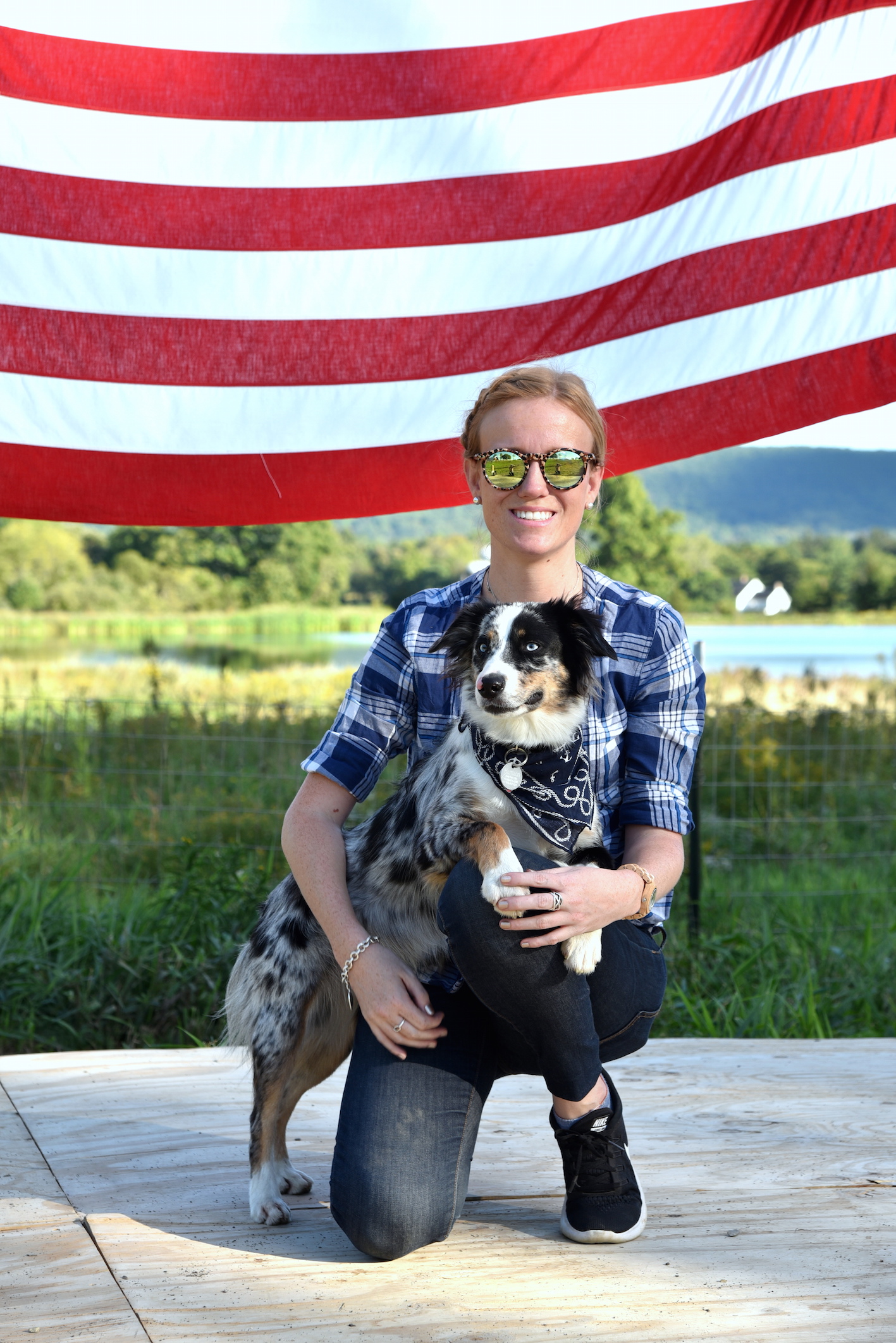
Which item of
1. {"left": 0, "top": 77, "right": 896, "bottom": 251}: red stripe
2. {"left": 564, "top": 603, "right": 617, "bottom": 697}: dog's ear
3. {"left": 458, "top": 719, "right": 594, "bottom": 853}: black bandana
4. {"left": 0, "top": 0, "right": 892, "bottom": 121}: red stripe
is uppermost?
{"left": 0, "top": 0, "right": 892, "bottom": 121}: red stripe

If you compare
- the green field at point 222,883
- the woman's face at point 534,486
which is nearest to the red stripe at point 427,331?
the woman's face at point 534,486

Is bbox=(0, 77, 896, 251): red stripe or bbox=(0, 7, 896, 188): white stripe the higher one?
bbox=(0, 7, 896, 188): white stripe

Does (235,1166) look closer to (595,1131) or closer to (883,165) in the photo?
(595,1131)

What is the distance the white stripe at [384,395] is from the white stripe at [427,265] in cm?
21

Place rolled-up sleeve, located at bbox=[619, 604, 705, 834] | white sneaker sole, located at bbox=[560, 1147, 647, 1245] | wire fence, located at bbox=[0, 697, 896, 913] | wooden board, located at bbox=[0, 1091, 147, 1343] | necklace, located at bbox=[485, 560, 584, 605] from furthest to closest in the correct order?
wire fence, located at bbox=[0, 697, 896, 913], necklace, located at bbox=[485, 560, 584, 605], rolled-up sleeve, located at bbox=[619, 604, 705, 834], white sneaker sole, located at bbox=[560, 1147, 647, 1245], wooden board, located at bbox=[0, 1091, 147, 1343]

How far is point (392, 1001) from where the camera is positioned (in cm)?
206

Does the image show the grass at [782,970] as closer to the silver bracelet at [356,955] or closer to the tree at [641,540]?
the silver bracelet at [356,955]

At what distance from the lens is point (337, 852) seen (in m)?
2.25

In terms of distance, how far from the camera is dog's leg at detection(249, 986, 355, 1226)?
219 cm

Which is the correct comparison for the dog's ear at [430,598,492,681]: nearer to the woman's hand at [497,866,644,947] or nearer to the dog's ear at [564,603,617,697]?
the dog's ear at [564,603,617,697]

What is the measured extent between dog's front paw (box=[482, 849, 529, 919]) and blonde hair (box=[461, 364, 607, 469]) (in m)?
0.87

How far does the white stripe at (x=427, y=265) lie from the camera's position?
10.3 ft

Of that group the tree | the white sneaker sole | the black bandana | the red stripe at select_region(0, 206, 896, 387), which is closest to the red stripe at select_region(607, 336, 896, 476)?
the red stripe at select_region(0, 206, 896, 387)

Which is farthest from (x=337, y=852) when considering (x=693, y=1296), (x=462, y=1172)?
(x=693, y=1296)
